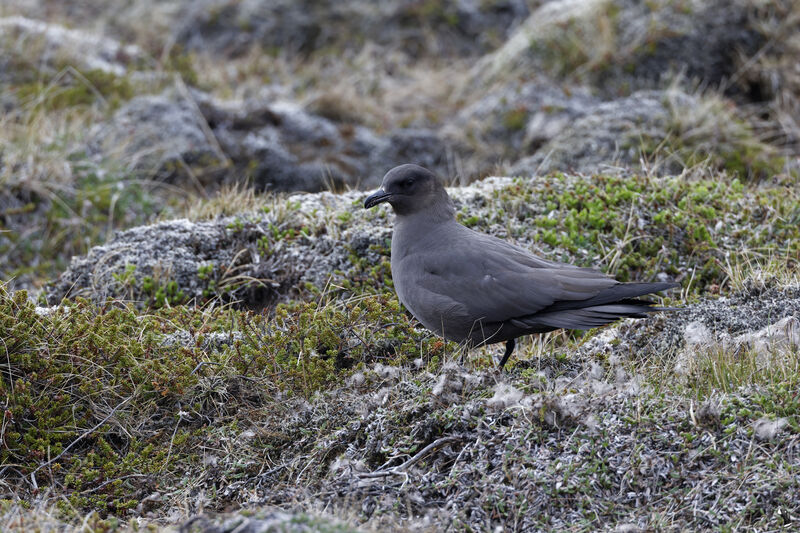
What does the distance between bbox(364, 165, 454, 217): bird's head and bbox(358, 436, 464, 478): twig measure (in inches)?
63.4

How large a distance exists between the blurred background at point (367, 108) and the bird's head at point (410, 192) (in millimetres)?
1599

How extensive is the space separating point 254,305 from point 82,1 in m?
9.81

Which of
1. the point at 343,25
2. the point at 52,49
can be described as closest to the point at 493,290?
the point at 52,49

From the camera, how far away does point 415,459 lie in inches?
140

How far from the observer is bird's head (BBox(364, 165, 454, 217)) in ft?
15.8

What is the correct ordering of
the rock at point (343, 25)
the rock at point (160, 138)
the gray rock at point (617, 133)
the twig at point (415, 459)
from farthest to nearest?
the rock at point (343, 25)
the rock at point (160, 138)
the gray rock at point (617, 133)
the twig at point (415, 459)

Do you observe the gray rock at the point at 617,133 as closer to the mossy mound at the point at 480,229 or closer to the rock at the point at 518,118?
the rock at the point at 518,118

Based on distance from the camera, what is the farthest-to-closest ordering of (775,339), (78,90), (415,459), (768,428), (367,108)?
1. (367,108)
2. (78,90)
3. (775,339)
4. (415,459)
5. (768,428)

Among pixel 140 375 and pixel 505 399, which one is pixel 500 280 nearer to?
pixel 505 399

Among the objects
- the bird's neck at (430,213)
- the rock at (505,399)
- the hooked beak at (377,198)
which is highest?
the hooked beak at (377,198)

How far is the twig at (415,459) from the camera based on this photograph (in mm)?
3508

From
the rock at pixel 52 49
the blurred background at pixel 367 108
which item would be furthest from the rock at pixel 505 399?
the rock at pixel 52 49

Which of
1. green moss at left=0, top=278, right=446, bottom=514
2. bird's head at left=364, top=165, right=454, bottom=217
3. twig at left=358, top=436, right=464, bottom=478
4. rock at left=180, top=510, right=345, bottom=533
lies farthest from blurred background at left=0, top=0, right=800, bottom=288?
rock at left=180, top=510, right=345, bottom=533

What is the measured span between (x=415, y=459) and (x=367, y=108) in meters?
6.83
